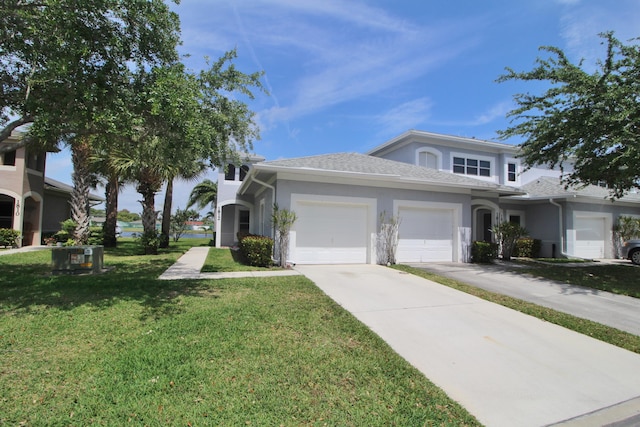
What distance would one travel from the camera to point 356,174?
11.0m

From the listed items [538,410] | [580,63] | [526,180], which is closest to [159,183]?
[538,410]

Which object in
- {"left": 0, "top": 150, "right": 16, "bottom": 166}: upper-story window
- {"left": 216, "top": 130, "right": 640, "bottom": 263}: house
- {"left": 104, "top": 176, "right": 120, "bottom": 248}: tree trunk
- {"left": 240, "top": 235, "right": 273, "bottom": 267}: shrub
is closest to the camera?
{"left": 240, "top": 235, "right": 273, "bottom": 267}: shrub

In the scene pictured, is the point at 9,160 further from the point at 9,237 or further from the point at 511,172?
the point at 511,172

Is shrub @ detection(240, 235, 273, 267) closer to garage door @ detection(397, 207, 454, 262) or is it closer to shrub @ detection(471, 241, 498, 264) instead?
garage door @ detection(397, 207, 454, 262)

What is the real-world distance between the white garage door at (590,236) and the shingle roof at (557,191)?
1.45m

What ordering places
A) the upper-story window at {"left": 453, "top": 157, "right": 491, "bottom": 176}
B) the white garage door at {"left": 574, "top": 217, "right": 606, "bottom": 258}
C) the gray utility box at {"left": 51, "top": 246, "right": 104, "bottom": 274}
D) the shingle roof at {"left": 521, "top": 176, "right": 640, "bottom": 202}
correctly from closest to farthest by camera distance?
1. the gray utility box at {"left": 51, "top": 246, "right": 104, "bottom": 274}
2. the shingle roof at {"left": 521, "top": 176, "right": 640, "bottom": 202}
3. the white garage door at {"left": 574, "top": 217, "right": 606, "bottom": 258}
4. the upper-story window at {"left": 453, "top": 157, "right": 491, "bottom": 176}

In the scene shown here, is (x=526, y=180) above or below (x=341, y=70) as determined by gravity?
below

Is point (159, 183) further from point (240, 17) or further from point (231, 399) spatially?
point (231, 399)

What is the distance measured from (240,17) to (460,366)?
9.09m

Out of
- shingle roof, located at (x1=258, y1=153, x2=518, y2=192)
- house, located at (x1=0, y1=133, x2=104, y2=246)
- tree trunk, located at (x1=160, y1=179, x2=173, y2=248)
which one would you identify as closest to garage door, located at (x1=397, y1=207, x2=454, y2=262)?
shingle roof, located at (x1=258, y1=153, x2=518, y2=192)

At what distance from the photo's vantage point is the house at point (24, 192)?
15.8 meters

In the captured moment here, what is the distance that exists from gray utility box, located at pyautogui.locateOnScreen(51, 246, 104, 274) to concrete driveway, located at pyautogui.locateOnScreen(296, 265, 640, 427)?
6.94m

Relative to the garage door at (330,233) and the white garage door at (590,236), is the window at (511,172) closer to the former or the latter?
the white garage door at (590,236)

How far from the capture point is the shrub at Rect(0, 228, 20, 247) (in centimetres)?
1507
